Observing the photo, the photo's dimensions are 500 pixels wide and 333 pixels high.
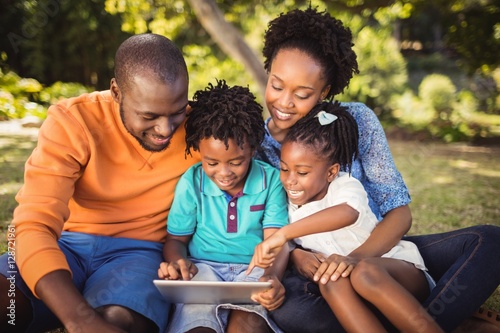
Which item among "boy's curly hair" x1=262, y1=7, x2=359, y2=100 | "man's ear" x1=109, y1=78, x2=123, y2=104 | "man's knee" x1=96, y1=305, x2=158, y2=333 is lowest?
"man's knee" x1=96, y1=305, x2=158, y2=333

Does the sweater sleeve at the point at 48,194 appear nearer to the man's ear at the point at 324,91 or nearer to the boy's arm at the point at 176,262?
the boy's arm at the point at 176,262

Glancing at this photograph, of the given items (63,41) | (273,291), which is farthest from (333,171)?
(63,41)

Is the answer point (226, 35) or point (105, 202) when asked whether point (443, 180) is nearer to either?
point (226, 35)

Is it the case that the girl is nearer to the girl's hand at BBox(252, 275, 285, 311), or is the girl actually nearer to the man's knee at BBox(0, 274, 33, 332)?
the girl's hand at BBox(252, 275, 285, 311)

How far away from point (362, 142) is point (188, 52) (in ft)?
33.6

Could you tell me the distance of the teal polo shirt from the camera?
246cm

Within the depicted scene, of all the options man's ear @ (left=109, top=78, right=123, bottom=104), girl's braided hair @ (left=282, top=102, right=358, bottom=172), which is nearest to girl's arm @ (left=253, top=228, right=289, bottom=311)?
girl's braided hair @ (left=282, top=102, right=358, bottom=172)

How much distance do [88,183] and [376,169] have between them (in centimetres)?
140

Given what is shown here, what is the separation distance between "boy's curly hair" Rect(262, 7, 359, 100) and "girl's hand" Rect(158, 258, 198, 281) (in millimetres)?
1171

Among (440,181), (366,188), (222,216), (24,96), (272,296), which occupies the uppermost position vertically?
(366,188)

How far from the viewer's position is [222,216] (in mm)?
2479

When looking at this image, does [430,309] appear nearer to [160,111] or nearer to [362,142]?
[362,142]

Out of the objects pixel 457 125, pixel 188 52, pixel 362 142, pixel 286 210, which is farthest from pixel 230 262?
pixel 188 52

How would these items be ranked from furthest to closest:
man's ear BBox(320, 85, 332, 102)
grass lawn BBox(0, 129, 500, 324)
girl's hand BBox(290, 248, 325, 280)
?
grass lawn BBox(0, 129, 500, 324) < man's ear BBox(320, 85, 332, 102) < girl's hand BBox(290, 248, 325, 280)
